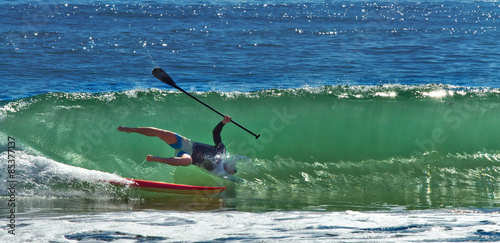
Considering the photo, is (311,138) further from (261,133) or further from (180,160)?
(180,160)

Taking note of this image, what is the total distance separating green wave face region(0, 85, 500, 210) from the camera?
751cm

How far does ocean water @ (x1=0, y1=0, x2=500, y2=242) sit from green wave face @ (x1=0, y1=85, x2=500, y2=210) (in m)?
0.03

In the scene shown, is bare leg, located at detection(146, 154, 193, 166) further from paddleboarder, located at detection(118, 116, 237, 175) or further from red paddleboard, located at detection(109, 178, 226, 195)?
red paddleboard, located at detection(109, 178, 226, 195)

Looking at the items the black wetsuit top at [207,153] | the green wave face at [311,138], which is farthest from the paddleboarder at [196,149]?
the green wave face at [311,138]

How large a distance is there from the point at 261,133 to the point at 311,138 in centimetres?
88

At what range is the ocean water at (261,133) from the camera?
5660 mm

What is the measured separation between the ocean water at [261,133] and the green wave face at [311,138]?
31 mm

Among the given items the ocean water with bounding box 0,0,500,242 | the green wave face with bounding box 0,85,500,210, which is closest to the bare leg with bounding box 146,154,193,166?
the ocean water with bounding box 0,0,500,242

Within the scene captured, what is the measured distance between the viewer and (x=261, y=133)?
937 cm

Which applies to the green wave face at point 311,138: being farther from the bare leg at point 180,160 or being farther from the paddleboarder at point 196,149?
the bare leg at point 180,160

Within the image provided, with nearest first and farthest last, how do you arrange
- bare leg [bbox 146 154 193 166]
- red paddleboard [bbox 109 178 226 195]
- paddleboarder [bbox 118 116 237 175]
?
bare leg [bbox 146 154 193 166]
red paddleboard [bbox 109 178 226 195]
paddleboarder [bbox 118 116 237 175]

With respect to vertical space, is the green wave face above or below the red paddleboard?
above

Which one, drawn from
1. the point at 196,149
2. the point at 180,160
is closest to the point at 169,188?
the point at 180,160

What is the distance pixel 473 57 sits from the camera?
15.9m
